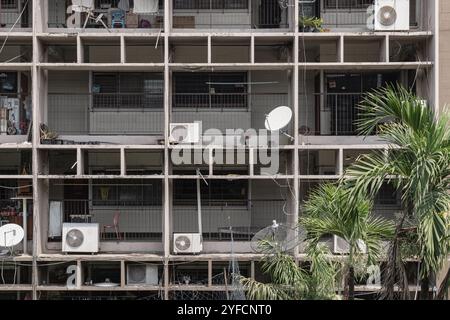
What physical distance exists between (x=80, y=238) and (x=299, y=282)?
8.42m

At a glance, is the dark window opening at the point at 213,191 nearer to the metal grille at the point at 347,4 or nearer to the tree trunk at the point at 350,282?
the metal grille at the point at 347,4

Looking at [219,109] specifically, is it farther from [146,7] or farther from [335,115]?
[146,7]

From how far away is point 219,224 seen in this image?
1582 cm

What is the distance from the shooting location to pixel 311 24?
48.6 feet

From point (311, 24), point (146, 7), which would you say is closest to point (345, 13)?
point (311, 24)

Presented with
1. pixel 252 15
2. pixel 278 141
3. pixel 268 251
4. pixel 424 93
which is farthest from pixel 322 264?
pixel 252 15

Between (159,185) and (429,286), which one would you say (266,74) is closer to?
(159,185)

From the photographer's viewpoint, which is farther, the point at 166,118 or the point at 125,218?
the point at 125,218

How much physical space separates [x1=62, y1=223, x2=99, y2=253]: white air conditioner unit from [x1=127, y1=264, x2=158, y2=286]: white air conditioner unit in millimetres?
1112

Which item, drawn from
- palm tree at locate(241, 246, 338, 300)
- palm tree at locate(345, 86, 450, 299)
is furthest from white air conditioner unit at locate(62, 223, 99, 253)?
palm tree at locate(345, 86, 450, 299)

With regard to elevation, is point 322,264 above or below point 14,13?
below
